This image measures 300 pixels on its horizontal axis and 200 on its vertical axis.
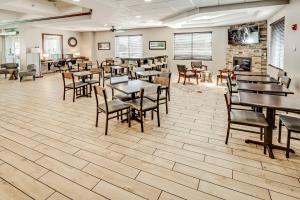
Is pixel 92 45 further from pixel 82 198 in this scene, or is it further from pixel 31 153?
pixel 82 198

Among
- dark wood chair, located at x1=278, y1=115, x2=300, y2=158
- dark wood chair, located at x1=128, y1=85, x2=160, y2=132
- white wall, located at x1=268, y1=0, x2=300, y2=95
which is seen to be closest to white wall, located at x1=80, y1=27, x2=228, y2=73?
white wall, located at x1=268, y1=0, x2=300, y2=95

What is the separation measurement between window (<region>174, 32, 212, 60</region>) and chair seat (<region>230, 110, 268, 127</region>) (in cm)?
796

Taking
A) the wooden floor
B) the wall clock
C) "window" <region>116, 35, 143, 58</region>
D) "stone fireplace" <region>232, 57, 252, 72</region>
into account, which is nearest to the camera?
the wooden floor

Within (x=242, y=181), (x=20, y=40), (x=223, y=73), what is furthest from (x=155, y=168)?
(x=20, y=40)

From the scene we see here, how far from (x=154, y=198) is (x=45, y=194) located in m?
1.06

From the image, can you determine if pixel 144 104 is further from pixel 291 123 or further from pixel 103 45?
pixel 103 45

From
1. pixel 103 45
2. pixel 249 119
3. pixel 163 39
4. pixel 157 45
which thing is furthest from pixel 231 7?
pixel 103 45

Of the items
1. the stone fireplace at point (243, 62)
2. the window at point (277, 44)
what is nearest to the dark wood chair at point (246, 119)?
the window at point (277, 44)

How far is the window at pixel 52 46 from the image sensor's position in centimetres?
1200

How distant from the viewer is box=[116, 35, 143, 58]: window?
1261 cm

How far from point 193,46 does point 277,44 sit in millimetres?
4838

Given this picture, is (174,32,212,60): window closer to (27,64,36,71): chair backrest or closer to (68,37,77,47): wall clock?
(68,37,77,47): wall clock

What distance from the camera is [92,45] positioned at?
13969 mm

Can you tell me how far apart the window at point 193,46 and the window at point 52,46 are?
6.81 meters
